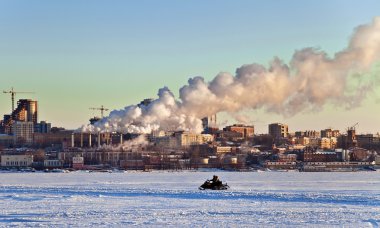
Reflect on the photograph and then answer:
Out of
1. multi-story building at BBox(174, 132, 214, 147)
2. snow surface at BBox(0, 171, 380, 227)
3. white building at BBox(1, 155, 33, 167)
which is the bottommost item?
snow surface at BBox(0, 171, 380, 227)

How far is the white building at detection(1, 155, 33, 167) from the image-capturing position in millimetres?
178875

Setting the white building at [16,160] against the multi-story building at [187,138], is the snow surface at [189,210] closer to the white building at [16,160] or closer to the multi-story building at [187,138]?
the multi-story building at [187,138]

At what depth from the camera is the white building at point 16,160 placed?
179 m

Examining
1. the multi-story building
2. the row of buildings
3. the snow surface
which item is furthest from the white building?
the snow surface

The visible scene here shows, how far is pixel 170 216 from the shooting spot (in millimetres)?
36469

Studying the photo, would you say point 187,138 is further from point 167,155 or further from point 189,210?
point 189,210

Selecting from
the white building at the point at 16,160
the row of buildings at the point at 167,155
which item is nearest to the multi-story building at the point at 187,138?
the row of buildings at the point at 167,155

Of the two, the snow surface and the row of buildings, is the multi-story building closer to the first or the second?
the row of buildings

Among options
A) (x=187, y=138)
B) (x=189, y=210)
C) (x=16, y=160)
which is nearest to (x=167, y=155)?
(x=187, y=138)

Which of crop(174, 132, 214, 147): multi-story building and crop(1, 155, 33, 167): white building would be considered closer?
crop(174, 132, 214, 147): multi-story building

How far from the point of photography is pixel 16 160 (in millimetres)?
181000

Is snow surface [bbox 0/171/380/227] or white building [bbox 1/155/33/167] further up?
white building [bbox 1/155/33/167]

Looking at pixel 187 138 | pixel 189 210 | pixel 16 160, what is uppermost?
pixel 187 138

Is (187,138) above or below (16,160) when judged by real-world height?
above
